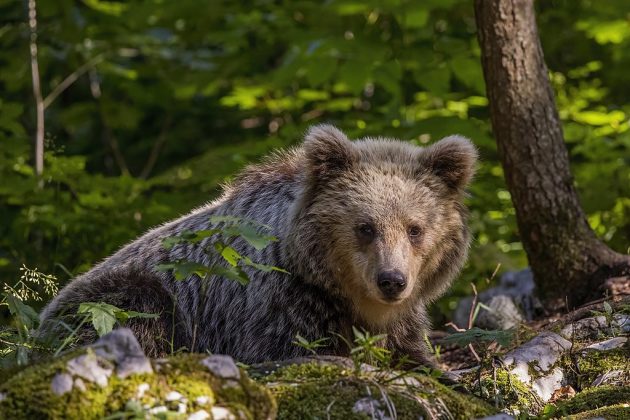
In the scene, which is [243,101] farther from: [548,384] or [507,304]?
[548,384]

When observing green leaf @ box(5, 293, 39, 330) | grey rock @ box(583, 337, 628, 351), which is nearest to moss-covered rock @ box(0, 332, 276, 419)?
green leaf @ box(5, 293, 39, 330)

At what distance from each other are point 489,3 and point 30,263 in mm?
4366

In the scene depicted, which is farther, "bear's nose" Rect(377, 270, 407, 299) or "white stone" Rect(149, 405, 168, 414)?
"bear's nose" Rect(377, 270, 407, 299)

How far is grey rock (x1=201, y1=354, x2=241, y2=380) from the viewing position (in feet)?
10.4

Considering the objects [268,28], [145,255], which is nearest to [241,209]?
[145,255]

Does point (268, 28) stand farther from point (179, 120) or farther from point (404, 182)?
point (404, 182)

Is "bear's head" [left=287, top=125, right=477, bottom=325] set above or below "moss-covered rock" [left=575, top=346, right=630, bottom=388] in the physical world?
above

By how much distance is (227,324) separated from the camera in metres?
5.51

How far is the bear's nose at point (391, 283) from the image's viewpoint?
4.84 meters

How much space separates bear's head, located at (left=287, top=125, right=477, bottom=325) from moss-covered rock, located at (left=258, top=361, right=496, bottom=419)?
126 centimetres

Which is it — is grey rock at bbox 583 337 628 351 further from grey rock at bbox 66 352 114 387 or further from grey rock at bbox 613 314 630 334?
grey rock at bbox 66 352 114 387

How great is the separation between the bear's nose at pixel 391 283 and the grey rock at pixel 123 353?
198cm

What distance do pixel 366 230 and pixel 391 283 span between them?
479 mm

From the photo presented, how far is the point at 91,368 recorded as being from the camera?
3021 millimetres
